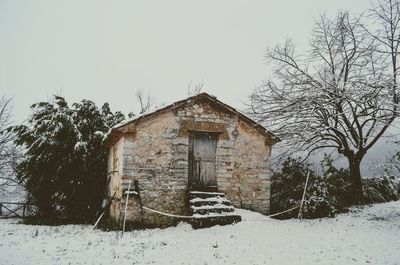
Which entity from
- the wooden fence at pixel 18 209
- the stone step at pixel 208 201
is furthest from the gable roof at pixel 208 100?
the wooden fence at pixel 18 209

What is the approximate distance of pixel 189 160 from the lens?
41.4 ft

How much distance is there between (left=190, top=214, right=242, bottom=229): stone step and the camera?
1083cm

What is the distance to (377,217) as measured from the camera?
13156mm

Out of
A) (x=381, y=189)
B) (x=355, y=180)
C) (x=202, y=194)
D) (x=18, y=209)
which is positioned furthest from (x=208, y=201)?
(x=381, y=189)

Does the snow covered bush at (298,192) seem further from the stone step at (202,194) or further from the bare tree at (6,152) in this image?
the bare tree at (6,152)

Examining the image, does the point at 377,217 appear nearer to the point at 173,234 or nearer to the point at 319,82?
the point at 319,82

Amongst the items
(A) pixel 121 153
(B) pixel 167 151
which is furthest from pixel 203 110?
(A) pixel 121 153

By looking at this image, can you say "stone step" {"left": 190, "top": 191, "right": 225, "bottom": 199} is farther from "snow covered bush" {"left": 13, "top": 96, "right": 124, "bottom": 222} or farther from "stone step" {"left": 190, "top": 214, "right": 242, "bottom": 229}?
"snow covered bush" {"left": 13, "top": 96, "right": 124, "bottom": 222}

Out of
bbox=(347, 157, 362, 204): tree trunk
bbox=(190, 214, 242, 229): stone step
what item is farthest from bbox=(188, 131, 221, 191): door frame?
bbox=(347, 157, 362, 204): tree trunk

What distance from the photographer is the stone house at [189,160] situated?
11.7 metres

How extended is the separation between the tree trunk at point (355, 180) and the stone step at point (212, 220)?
7.17 m

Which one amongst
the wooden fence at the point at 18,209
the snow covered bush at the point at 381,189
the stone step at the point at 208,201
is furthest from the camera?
the snow covered bush at the point at 381,189

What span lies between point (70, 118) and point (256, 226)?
9.69 metres

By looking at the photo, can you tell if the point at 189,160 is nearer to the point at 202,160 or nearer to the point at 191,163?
the point at 191,163
